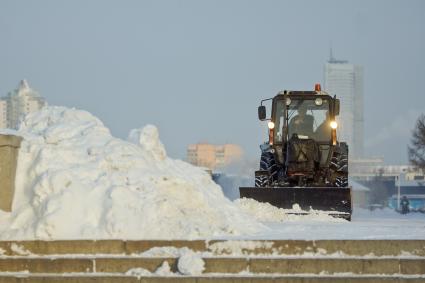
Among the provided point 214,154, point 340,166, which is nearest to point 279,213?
point 340,166

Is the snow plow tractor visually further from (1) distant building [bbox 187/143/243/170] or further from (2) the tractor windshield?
(1) distant building [bbox 187/143/243/170]

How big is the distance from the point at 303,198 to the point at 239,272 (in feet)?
28.5

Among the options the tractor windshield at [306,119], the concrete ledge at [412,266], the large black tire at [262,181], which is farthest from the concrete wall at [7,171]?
the tractor windshield at [306,119]

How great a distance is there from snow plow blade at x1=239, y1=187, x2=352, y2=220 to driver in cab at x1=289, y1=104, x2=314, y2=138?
→ 3542mm

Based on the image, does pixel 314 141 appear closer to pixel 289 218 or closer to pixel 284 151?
pixel 284 151

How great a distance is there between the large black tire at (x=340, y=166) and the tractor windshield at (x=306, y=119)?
1.41 feet

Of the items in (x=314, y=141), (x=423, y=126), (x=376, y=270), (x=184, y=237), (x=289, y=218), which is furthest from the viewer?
(x=423, y=126)

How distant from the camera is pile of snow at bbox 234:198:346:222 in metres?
17.7

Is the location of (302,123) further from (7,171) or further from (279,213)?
(7,171)

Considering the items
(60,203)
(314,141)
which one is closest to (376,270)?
(60,203)

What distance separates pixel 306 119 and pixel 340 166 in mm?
1487

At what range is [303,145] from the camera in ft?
71.8

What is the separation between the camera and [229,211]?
12.8 metres

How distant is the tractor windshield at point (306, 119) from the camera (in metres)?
22.5
